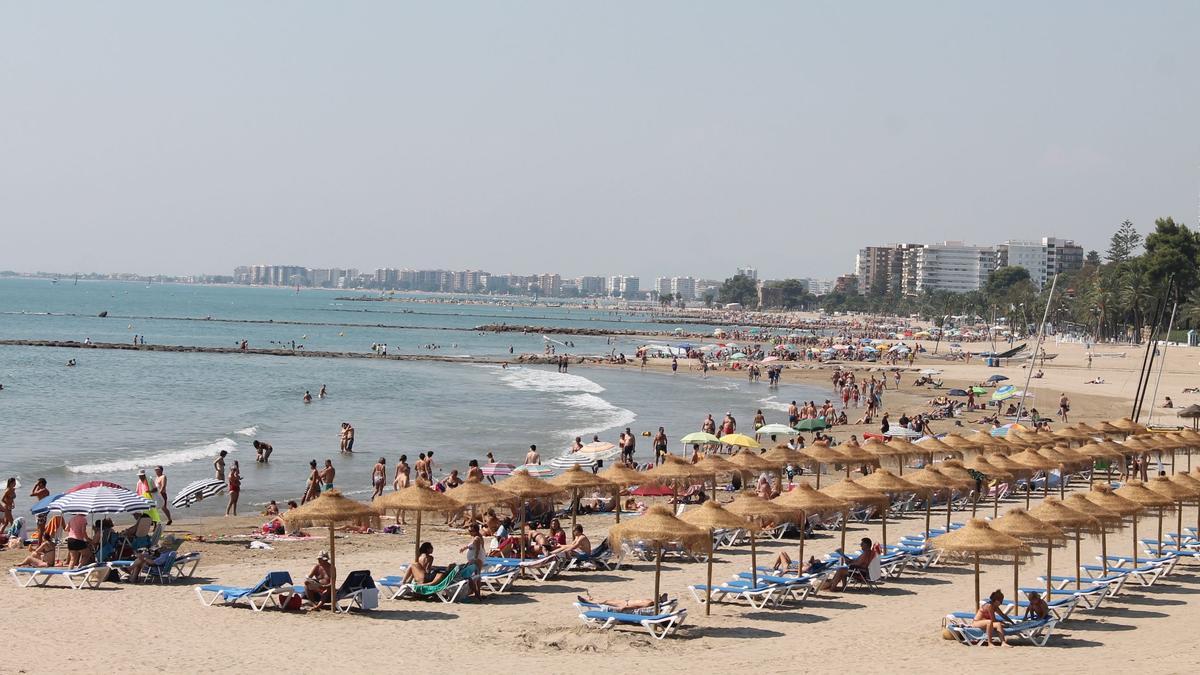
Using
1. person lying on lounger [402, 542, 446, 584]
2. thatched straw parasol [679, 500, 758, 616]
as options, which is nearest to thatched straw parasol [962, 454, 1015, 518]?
thatched straw parasol [679, 500, 758, 616]

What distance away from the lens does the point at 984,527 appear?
13586 mm

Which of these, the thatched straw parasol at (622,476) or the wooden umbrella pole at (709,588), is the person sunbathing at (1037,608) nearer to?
the wooden umbrella pole at (709,588)

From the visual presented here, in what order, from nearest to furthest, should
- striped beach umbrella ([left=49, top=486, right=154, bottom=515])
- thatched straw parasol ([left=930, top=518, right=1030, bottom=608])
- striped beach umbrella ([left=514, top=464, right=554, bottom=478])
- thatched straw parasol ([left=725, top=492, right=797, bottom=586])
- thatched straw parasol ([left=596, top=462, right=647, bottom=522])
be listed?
1. thatched straw parasol ([left=930, top=518, right=1030, bottom=608])
2. thatched straw parasol ([left=725, top=492, right=797, bottom=586])
3. striped beach umbrella ([left=49, top=486, right=154, bottom=515])
4. thatched straw parasol ([left=596, top=462, right=647, bottom=522])
5. striped beach umbrella ([left=514, top=464, right=554, bottom=478])

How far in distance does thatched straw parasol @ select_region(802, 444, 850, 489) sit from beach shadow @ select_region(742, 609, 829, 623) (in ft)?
24.2

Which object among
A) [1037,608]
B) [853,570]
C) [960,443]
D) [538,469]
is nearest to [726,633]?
[853,570]

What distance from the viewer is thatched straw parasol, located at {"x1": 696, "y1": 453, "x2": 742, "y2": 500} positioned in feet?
65.5

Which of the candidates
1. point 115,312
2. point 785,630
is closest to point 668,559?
point 785,630

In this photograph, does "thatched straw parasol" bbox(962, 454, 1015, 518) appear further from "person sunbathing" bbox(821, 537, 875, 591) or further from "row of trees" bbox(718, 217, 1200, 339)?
"row of trees" bbox(718, 217, 1200, 339)

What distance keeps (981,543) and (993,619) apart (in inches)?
32.4

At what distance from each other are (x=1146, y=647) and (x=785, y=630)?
3.85 metres

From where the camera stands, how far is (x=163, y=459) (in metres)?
31.4

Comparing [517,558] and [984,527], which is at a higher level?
[984,527]

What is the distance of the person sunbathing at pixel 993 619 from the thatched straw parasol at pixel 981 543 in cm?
47

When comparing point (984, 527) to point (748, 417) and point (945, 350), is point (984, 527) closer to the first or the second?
point (748, 417)
